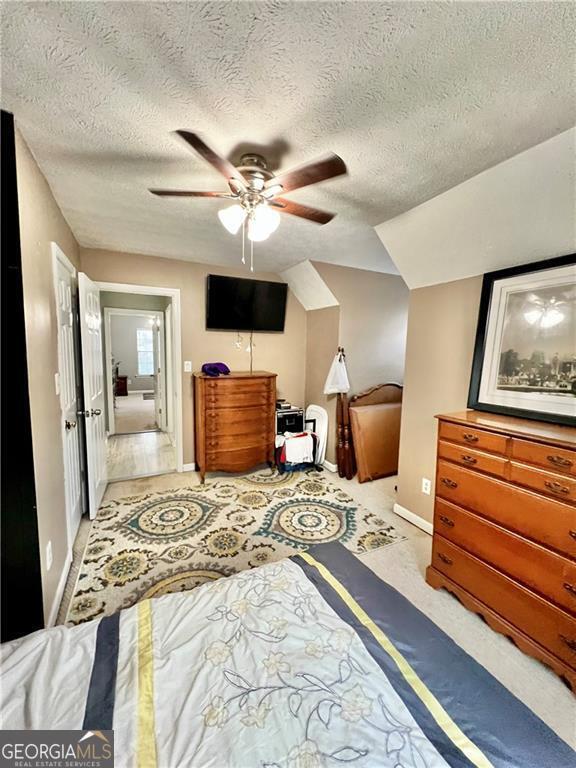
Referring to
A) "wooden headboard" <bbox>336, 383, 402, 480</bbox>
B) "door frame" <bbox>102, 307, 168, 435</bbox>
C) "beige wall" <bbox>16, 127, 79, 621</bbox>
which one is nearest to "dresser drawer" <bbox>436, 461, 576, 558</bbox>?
"wooden headboard" <bbox>336, 383, 402, 480</bbox>

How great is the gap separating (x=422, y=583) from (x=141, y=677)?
1803 millimetres

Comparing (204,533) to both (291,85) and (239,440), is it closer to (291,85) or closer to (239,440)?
(239,440)

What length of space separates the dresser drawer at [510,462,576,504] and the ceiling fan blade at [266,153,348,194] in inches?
63.5

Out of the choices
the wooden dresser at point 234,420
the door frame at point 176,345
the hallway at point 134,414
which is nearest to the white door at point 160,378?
the hallway at point 134,414

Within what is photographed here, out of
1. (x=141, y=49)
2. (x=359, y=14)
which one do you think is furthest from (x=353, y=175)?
(x=141, y=49)

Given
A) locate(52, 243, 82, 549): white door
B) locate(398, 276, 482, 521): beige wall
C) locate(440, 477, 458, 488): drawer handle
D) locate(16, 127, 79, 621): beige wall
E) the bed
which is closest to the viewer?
the bed

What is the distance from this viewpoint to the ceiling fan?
4.17ft

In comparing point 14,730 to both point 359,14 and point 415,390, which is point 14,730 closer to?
point 359,14

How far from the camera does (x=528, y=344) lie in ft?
6.15

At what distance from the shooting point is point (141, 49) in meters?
1.02

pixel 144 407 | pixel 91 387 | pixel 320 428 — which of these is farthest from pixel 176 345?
pixel 144 407

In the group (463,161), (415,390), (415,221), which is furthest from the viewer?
(415,390)

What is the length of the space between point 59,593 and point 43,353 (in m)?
1.40

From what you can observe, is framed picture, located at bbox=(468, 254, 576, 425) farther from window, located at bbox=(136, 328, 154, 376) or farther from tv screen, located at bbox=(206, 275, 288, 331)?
window, located at bbox=(136, 328, 154, 376)
